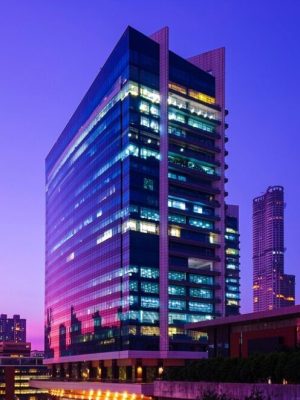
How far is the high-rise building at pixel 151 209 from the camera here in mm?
145125

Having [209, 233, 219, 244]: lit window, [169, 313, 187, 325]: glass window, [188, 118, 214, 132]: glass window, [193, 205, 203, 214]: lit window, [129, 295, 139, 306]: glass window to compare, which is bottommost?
[169, 313, 187, 325]: glass window

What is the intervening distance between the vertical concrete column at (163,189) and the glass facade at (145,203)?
2.79ft

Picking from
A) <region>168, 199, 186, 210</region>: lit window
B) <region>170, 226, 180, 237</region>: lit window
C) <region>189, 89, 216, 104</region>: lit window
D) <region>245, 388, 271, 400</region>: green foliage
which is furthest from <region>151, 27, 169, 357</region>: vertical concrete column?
<region>245, 388, 271, 400</region>: green foliage

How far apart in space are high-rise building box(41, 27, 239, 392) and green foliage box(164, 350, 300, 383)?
57459 millimetres

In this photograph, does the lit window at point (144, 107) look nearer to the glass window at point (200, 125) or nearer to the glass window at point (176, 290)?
the glass window at point (200, 125)

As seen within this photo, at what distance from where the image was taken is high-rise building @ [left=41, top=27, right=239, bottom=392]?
5714 inches

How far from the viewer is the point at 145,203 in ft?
484

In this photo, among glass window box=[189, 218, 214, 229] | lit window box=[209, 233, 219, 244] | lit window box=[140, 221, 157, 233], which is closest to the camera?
lit window box=[140, 221, 157, 233]

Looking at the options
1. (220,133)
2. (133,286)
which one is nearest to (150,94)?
(220,133)

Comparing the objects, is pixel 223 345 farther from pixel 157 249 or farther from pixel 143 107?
pixel 143 107

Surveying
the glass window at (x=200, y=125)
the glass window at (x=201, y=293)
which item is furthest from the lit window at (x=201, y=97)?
the glass window at (x=201, y=293)

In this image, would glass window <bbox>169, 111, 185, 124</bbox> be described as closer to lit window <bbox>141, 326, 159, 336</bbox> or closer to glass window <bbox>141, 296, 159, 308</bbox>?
glass window <bbox>141, 296, 159, 308</bbox>

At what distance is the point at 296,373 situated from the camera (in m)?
67.6

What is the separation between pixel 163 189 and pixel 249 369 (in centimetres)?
7951
